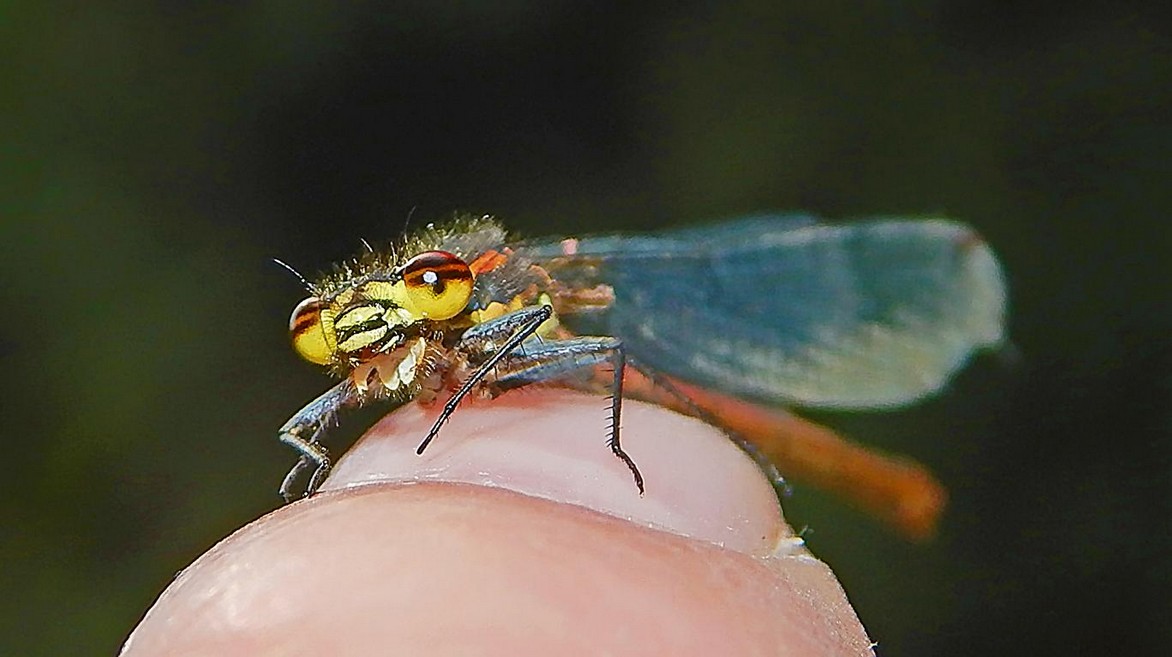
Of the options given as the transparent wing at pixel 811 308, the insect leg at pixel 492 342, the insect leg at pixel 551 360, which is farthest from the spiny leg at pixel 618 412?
the transparent wing at pixel 811 308

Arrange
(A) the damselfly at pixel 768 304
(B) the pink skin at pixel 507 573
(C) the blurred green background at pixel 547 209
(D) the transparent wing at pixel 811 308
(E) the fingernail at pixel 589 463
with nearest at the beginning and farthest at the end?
1. (B) the pink skin at pixel 507 573
2. (E) the fingernail at pixel 589 463
3. (A) the damselfly at pixel 768 304
4. (D) the transparent wing at pixel 811 308
5. (C) the blurred green background at pixel 547 209

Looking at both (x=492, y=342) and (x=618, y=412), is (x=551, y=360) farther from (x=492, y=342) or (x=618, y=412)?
(x=618, y=412)

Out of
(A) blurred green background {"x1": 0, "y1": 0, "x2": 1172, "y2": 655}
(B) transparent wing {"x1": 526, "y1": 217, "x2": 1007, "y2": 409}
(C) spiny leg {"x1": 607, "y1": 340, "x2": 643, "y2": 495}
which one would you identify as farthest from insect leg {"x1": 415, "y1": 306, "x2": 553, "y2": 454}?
(A) blurred green background {"x1": 0, "y1": 0, "x2": 1172, "y2": 655}

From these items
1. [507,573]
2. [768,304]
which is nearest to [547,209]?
[768,304]

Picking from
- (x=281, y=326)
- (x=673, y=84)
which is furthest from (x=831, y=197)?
(x=281, y=326)

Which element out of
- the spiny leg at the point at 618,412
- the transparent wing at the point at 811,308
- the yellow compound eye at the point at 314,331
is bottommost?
the transparent wing at the point at 811,308

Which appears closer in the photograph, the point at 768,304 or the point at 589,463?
the point at 589,463

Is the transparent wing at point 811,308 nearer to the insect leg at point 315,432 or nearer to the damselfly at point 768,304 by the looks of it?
the damselfly at point 768,304
